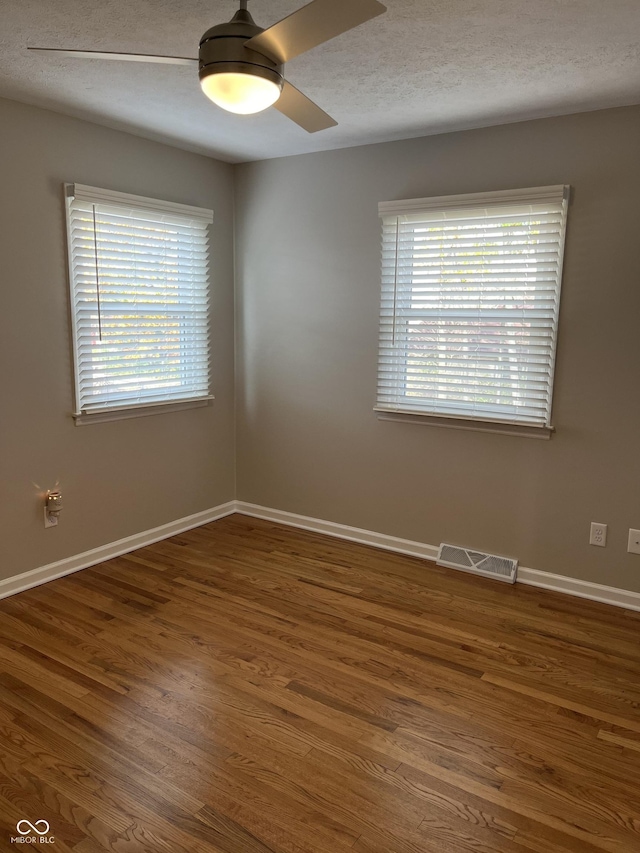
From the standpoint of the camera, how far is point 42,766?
6.55 ft

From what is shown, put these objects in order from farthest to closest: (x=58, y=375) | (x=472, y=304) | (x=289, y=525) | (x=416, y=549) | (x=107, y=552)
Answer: (x=289, y=525) → (x=416, y=549) → (x=107, y=552) → (x=472, y=304) → (x=58, y=375)

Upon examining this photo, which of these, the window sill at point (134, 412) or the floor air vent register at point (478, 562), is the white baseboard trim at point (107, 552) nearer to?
the window sill at point (134, 412)

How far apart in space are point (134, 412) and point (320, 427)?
1.22 metres

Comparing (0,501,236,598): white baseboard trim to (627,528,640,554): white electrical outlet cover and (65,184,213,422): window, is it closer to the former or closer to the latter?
(65,184,213,422): window

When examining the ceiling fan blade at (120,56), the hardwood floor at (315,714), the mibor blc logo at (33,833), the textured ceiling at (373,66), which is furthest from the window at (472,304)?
the mibor blc logo at (33,833)

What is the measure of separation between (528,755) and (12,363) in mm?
2902

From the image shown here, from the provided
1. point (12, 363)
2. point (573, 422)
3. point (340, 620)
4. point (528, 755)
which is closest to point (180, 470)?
point (12, 363)

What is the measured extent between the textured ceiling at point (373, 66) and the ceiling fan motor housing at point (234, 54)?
1.60ft

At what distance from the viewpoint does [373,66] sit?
253 cm

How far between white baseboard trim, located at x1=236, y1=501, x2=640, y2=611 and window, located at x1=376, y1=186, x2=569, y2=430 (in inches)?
33.6

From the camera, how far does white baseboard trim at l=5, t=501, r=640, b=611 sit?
3.25 meters

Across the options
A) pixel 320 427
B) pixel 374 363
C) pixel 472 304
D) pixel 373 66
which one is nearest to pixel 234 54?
pixel 373 66

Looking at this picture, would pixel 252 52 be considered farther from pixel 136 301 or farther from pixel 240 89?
pixel 136 301

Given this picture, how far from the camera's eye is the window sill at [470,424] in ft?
11.0
